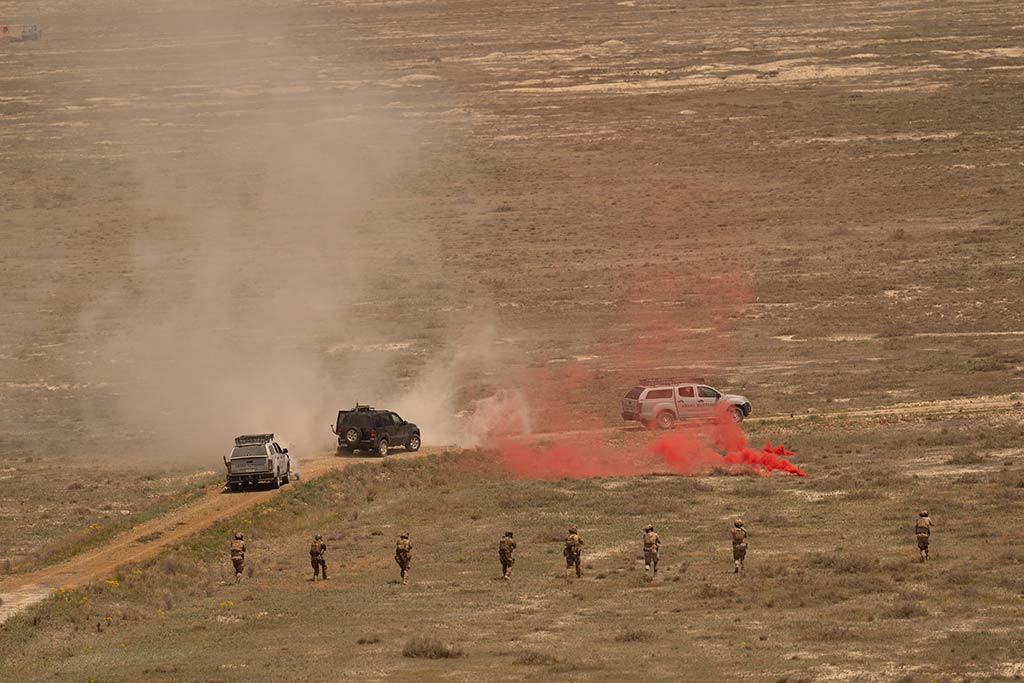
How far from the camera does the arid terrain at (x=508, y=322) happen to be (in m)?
38.0

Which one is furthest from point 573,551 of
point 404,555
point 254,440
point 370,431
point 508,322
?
point 508,322

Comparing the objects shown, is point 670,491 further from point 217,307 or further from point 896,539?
point 217,307

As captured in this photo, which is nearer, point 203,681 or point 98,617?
point 203,681

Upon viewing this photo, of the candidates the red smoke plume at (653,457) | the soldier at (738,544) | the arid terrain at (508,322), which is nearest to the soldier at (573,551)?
the arid terrain at (508,322)

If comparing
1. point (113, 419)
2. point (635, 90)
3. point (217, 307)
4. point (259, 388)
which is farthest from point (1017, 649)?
point (635, 90)

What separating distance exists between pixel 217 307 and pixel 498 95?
50.9m

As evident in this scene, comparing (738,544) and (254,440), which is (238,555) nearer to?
(738,544)

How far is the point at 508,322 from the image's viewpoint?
3716 inches

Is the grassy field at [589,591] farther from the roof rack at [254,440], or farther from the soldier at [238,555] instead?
the roof rack at [254,440]

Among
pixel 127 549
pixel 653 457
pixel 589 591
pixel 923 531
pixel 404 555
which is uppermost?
pixel 653 457

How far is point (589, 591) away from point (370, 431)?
2135 centimetres

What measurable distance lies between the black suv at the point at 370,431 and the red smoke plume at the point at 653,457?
12.1ft

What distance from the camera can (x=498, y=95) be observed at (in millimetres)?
143875

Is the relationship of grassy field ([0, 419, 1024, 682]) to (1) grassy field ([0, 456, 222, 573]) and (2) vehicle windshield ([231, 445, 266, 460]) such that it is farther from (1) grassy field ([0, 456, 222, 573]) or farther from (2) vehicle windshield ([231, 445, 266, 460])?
(1) grassy field ([0, 456, 222, 573])
